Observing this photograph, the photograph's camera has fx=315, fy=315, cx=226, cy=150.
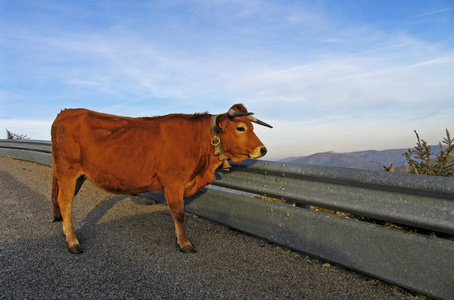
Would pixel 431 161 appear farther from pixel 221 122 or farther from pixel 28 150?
pixel 28 150

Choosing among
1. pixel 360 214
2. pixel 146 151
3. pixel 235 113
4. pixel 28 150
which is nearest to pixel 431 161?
pixel 360 214

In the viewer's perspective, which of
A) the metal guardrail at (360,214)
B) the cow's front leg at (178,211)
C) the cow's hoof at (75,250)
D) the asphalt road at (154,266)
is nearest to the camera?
the metal guardrail at (360,214)

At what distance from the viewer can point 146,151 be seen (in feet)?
11.9

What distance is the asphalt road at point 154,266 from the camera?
2471 mm

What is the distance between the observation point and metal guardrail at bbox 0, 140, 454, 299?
2.32 m

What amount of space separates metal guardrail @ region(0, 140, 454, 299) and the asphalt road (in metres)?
0.18

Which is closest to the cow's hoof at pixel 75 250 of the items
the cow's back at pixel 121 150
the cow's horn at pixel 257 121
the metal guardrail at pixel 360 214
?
the cow's back at pixel 121 150

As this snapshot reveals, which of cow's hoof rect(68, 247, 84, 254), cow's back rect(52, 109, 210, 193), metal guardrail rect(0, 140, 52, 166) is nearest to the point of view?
cow's hoof rect(68, 247, 84, 254)

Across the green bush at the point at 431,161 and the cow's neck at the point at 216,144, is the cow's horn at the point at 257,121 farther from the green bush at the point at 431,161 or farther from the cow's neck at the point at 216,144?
the green bush at the point at 431,161

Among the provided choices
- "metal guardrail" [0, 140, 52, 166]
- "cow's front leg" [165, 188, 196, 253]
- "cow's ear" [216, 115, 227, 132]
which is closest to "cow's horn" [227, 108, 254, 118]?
"cow's ear" [216, 115, 227, 132]

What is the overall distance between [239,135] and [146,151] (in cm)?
109

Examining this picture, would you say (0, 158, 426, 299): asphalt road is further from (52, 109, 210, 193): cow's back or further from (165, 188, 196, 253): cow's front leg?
(52, 109, 210, 193): cow's back

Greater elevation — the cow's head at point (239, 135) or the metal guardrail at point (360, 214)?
A: the cow's head at point (239, 135)

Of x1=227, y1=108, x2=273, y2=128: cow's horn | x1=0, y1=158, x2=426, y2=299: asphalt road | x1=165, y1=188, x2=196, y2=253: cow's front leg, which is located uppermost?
x1=227, y1=108, x2=273, y2=128: cow's horn
